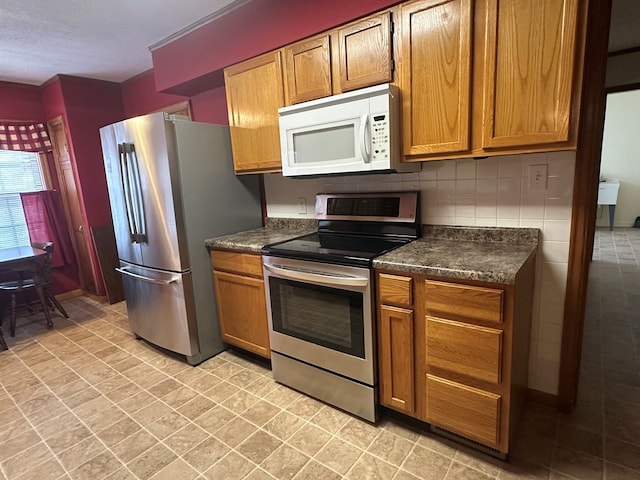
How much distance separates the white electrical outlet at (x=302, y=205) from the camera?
106 inches

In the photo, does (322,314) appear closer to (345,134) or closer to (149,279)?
(345,134)

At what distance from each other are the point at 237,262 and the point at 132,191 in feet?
3.11

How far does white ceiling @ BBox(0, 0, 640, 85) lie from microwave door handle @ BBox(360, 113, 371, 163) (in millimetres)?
1272

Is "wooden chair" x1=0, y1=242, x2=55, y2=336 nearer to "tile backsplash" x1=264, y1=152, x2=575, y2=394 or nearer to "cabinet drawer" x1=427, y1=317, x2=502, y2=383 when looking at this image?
"tile backsplash" x1=264, y1=152, x2=575, y2=394

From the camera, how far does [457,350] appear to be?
1.53 meters

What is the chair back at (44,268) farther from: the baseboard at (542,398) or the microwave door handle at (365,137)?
the baseboard at (542,398)

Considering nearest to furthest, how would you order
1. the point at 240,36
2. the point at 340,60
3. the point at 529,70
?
the point at 529,70 < the point at 340,60 < the point at 240,36

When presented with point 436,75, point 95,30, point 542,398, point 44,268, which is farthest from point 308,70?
point 44,268

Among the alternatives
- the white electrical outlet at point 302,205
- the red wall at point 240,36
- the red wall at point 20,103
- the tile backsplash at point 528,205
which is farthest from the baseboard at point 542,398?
the red wall at point 20,103

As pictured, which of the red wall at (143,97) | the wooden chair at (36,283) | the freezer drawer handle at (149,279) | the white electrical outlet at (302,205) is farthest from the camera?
the red wall at (143,97)

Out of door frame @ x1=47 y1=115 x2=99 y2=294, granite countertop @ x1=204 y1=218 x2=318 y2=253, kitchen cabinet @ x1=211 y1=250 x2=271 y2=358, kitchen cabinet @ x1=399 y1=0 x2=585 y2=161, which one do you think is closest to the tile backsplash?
kitchen cabinet @ x1=399 y1=0 x2=585 y2=161

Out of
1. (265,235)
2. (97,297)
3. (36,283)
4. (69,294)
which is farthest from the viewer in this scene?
(69,294)

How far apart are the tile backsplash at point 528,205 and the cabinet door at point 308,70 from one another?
0.68 m

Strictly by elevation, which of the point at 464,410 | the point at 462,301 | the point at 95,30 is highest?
the point at 95,30
